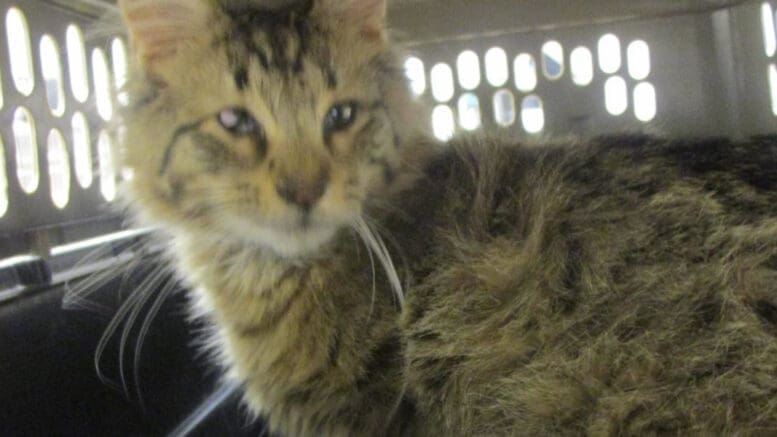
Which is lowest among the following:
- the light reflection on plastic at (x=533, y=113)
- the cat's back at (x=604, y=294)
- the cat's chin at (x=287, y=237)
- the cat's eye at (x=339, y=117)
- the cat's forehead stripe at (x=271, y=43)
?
the cat's back at (x=604, y=294)

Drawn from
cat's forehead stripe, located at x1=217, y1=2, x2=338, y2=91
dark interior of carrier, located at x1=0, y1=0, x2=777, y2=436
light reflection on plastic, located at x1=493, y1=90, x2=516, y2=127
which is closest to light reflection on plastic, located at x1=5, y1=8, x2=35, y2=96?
dark interior of carrier, located at x1=0, y1=0, x2=777, y2=436

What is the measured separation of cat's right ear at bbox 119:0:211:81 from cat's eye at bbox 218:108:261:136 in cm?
12

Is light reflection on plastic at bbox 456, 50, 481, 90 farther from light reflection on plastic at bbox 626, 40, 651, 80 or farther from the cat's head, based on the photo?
the cat's head

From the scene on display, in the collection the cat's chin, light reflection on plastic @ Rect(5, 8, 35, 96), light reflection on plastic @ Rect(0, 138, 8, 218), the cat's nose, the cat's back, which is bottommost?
the cat's back

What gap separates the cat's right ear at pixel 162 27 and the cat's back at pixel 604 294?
0.41m

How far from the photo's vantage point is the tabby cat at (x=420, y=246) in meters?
0.99

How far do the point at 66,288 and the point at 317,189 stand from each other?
558 millimetres

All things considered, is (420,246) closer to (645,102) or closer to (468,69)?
(468,69)

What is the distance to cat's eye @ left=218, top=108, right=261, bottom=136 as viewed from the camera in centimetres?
110

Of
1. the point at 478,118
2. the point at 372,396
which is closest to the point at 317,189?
the point at 372,396

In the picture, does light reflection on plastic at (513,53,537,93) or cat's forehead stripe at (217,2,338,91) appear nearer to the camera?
cat's forehead stripe at (217,2,338,91)

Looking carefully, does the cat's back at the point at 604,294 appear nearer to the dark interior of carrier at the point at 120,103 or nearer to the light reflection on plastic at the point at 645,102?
the dark interior of carrier at the point at 120,103

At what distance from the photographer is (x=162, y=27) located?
1148 mm

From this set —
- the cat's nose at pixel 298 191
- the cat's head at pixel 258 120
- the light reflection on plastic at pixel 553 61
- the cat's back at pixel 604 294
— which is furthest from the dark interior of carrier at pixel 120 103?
the cat's nose at pixel 298 191
